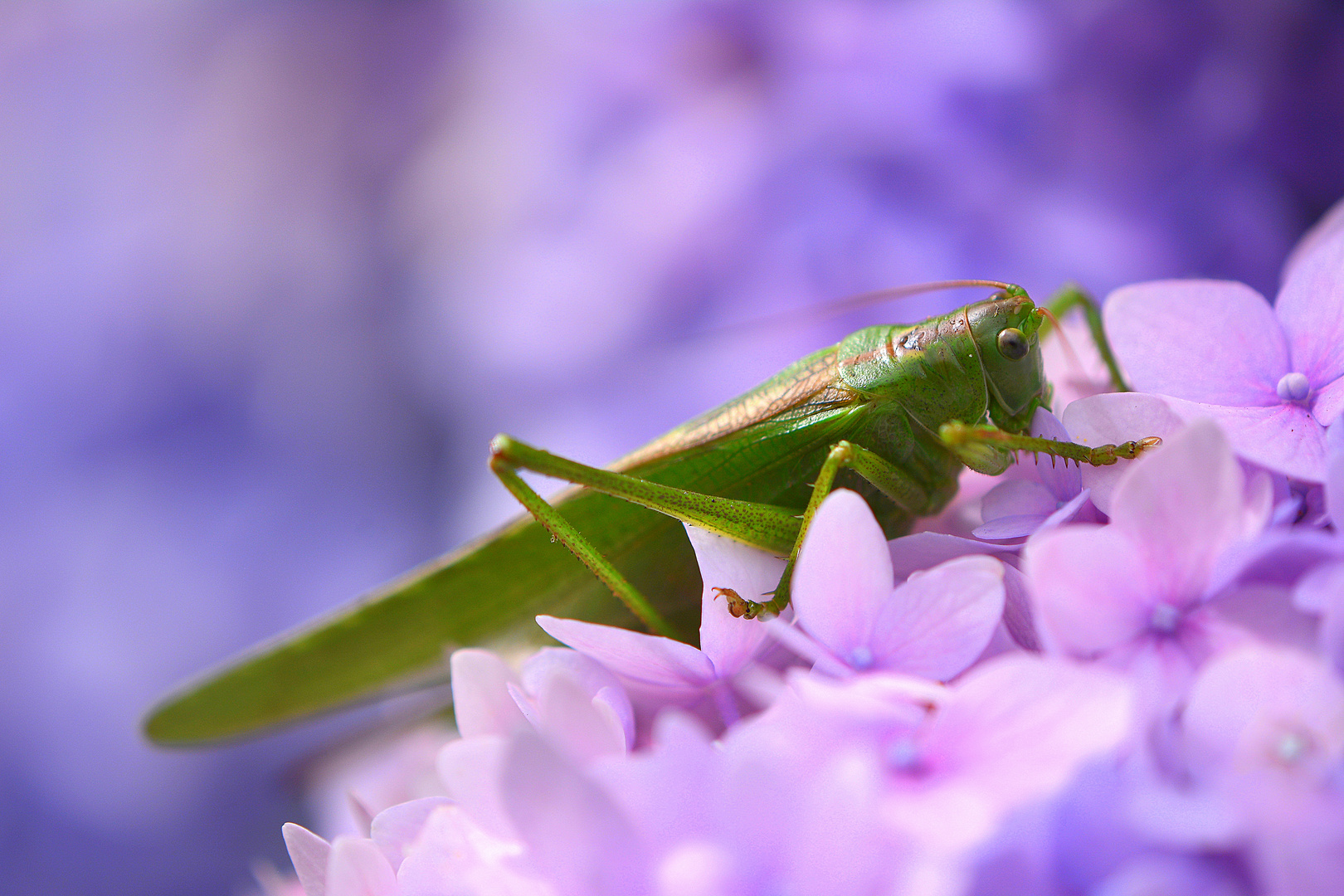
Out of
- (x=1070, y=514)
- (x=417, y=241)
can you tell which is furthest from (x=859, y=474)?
(x=417, y=241)

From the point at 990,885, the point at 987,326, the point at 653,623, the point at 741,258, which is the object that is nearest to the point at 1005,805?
the point at 990,885

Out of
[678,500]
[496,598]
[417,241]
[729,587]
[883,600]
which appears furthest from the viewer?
[417,241]

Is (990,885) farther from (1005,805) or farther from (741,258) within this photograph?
(741,258)

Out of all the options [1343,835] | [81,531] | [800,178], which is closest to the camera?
[1343,835]

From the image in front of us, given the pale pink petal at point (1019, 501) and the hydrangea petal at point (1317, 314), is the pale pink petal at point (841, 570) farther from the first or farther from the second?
the hydrangea petal at point (1317, 314)

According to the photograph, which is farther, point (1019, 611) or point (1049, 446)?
point (1049, 446)

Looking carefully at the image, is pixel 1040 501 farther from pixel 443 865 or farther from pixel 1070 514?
pixel 443 865
